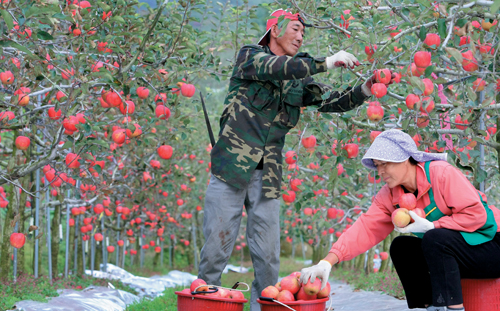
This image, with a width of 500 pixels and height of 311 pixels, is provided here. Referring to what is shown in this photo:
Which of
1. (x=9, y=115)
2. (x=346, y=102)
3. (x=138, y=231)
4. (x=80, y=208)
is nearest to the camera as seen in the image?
(x=346, y=102)

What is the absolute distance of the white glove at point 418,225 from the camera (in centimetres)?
258

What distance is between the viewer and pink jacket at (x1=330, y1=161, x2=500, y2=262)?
2518 mm

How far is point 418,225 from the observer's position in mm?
2592

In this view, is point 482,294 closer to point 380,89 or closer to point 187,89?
point 380,89

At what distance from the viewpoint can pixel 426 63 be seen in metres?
2.97

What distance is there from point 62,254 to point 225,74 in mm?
12294

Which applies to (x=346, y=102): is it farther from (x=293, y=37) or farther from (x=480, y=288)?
(x=480, y=288)

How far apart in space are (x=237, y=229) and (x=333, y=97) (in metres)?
1.14

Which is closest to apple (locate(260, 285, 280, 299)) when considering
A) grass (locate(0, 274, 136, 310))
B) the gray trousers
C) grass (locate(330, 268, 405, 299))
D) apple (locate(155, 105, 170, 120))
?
the gray trousers

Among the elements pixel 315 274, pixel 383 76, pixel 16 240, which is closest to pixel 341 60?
pixel 383 76

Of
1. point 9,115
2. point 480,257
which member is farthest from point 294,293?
point 9,115

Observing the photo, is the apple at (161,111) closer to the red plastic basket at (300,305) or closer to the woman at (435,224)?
the woman at (435,224)

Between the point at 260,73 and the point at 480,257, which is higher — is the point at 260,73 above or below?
above

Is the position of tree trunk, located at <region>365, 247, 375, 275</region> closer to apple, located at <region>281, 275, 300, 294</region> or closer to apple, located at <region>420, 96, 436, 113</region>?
apple, located at <region>420, 96, 436, 113</region>
